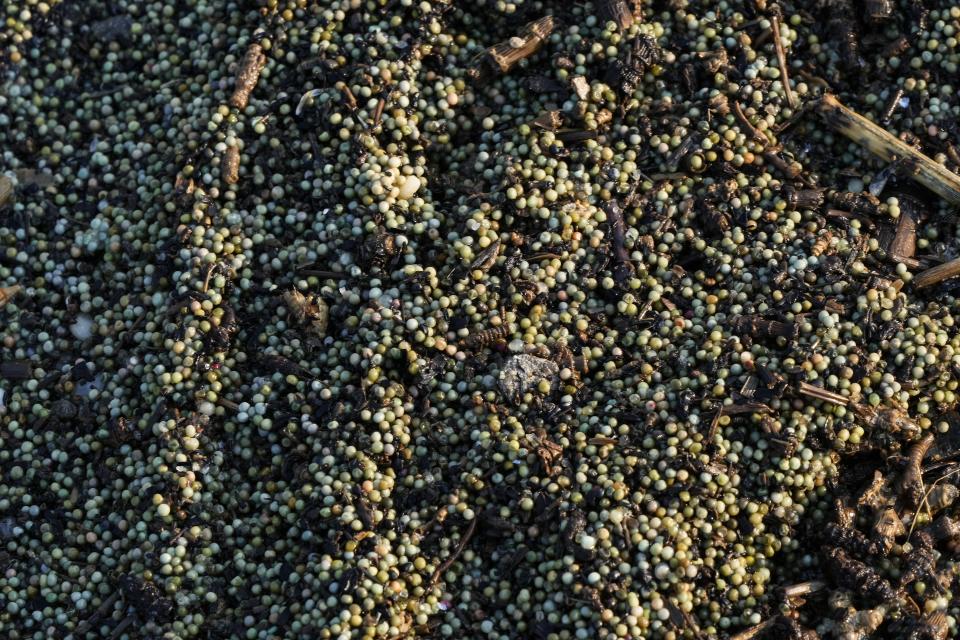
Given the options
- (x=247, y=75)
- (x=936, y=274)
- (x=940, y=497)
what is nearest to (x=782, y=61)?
(x=936, y=274)

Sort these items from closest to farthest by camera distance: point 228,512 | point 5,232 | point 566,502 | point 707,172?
point 566,502, point 228,512, point 707,172, point 5,232

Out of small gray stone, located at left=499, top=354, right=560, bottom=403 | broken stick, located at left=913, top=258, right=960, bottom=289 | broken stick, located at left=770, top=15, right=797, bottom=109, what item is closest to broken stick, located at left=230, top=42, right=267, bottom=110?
small gray stone, located at left=499, top=354, right=560, bottom=403

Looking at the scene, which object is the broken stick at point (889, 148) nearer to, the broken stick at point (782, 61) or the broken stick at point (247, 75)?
the broken stick at point (782, 61)

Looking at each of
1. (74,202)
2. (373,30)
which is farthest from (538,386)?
(74,202)

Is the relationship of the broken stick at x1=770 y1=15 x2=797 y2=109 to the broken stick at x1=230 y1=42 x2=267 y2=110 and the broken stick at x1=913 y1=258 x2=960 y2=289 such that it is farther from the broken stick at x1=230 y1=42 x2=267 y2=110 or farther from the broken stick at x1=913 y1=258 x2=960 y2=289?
the broken stick at x1=230 y1=42 x2=267 y2=110

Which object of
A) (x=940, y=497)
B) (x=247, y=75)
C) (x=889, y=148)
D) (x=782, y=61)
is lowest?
(x=940, y=497)

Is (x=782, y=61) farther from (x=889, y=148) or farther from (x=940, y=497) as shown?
(x=940, y=497)

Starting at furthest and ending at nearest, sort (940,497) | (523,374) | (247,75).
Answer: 1. (247,75)
2. (523,374)
3. (940,497)

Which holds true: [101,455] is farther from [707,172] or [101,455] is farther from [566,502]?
[707,172]

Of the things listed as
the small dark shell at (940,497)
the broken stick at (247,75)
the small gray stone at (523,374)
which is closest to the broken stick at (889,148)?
the small dark shell at (940,497)
